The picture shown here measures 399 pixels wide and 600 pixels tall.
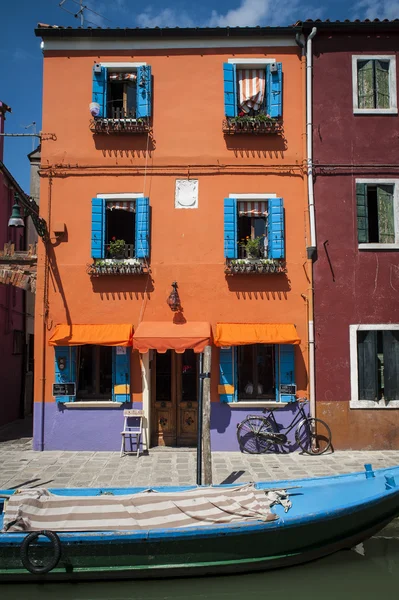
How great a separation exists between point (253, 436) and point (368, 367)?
3016 millimetres

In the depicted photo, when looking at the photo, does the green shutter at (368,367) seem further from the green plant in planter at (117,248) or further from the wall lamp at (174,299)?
the green plant in planter at (117,248)

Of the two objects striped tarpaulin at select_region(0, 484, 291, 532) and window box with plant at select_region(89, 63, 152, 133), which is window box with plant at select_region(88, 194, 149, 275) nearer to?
window box with plant at select_region(89, 63, 152, 133)

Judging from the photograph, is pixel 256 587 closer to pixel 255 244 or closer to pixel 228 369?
pixel 228 369

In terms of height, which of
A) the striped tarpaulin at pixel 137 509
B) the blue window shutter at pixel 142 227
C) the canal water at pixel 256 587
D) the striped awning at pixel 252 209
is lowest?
the canal water at pixel 256 587

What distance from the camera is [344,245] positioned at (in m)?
11.7

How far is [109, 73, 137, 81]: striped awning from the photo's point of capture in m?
12.0

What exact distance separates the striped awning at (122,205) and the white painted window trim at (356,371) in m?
5.80

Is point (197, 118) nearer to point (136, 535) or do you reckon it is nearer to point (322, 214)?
point (322, 214)

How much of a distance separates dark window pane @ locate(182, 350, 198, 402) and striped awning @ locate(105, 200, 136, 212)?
145 inches

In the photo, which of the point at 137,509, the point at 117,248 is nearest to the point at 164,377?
the point at 117,248

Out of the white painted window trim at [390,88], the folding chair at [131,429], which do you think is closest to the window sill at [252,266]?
the folding chair at [131,429]

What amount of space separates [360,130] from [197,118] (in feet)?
12.7

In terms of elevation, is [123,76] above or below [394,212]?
above

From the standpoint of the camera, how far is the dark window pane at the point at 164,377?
11742 mm
